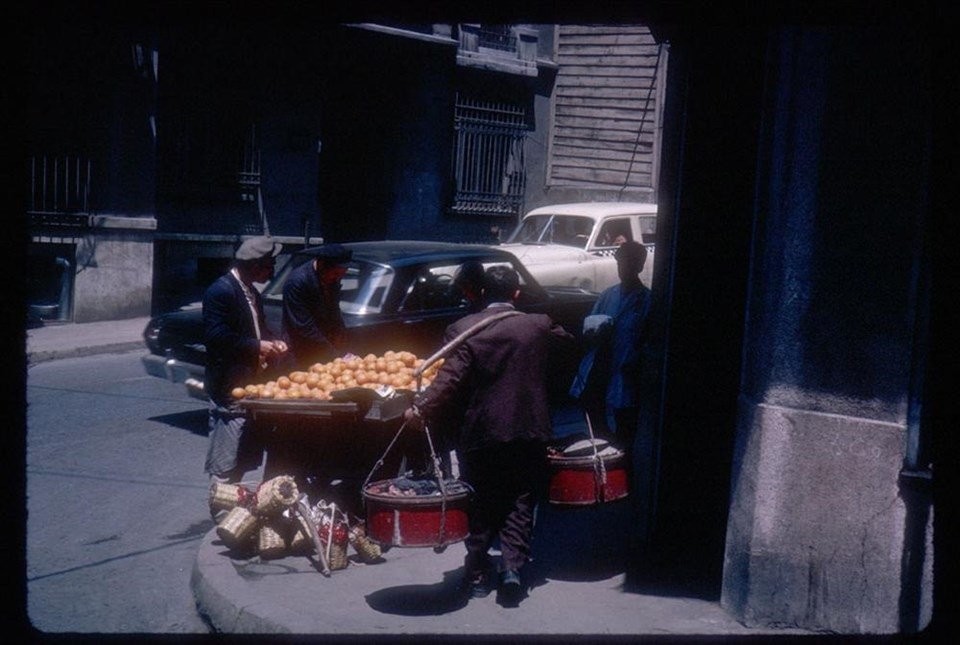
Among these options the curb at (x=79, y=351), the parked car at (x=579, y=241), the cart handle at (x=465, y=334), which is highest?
the parked car at (x=579, y=241)

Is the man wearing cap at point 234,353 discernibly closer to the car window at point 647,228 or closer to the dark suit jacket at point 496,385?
the dark suit jacket at point 496,385

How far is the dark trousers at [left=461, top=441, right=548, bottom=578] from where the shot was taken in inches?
206

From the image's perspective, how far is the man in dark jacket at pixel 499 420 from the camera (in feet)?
17.0

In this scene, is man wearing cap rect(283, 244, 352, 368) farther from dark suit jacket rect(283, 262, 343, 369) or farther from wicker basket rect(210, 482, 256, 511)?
wicker basket rect(210, 482, 256, 511)

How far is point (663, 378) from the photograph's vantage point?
574 cm

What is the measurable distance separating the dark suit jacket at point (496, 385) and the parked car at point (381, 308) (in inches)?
106

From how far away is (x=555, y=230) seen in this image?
49.5 feet

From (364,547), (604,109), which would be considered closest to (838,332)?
(364,547)

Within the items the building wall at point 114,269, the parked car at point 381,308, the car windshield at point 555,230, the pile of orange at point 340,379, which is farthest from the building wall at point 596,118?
the pile of orange at point 340,379

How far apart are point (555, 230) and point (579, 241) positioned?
0.60 meters

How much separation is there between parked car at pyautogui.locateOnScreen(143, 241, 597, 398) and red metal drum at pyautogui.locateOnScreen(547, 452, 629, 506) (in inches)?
112

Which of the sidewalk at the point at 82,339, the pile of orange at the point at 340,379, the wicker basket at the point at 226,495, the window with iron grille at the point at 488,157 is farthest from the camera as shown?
the window with iron grille at the point at 488,157

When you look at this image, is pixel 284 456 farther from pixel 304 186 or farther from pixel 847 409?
pixel 304 186

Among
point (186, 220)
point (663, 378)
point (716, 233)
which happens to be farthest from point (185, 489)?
point (186, 220)
